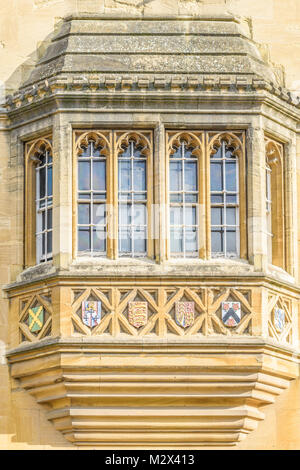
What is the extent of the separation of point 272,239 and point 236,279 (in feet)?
3.68

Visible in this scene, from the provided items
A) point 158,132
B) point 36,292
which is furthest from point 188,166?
point 36,292

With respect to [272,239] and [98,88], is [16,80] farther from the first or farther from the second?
[272,239]

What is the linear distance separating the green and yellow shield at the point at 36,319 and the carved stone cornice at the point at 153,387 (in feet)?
0.80

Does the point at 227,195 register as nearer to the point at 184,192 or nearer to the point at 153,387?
the point at 184,192

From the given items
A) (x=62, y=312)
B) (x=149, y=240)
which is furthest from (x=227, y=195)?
(x=62, y=312)

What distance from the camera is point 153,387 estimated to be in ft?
79.3

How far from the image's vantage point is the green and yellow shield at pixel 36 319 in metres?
24.4

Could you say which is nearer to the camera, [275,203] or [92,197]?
[92,197]

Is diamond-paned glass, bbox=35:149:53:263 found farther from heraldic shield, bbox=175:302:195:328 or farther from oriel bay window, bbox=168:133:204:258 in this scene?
heraldic shield, bbox=175:302:195:328

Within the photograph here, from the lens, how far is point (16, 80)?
83.8ft

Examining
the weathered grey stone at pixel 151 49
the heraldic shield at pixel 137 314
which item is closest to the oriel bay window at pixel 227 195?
the weathered grey stone at pixel 151 49

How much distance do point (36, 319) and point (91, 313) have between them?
0.80 m

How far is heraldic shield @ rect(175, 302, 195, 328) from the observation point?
2412cm

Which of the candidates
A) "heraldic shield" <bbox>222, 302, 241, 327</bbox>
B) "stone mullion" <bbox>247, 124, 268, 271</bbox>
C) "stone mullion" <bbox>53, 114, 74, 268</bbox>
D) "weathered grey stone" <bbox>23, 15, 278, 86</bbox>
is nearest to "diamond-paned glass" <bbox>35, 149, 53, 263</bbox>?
"stone mullion" <bbox>53, 114, 74, 268</bbox>
